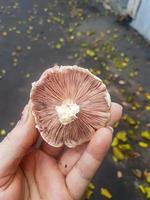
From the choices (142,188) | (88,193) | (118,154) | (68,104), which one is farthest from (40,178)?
(118,154)

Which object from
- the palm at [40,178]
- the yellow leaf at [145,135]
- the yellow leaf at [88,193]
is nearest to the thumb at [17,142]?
the palm at [40,178]

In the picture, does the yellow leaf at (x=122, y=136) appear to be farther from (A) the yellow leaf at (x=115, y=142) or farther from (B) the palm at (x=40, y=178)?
(B) the palm at (x=40, y=178)

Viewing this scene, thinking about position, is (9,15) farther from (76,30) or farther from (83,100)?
(83,100)

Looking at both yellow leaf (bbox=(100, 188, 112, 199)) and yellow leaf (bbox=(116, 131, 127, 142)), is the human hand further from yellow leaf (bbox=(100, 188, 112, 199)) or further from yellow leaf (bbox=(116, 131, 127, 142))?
yellow leaf (bbox=(116, 131, 127, 142))

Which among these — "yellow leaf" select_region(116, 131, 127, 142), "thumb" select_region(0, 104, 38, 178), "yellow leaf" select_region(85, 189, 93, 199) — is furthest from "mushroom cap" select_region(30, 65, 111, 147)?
"yellow leaf" select_region(116, 131, 127, 142)

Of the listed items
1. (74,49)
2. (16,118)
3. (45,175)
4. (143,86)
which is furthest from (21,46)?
(45,175)

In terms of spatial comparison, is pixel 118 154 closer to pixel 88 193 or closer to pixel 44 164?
pixel 88 193
